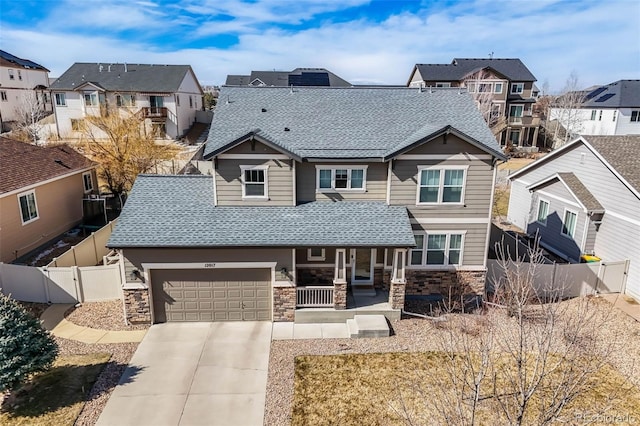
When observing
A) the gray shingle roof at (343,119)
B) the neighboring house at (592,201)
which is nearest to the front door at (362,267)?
the gray shingle roof at (343,119)

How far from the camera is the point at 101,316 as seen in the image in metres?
15.4

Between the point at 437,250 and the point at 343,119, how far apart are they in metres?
6.76

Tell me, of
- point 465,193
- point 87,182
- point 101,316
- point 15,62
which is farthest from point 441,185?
point 15,62

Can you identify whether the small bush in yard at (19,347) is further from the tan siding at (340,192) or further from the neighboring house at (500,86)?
the neighboring house at (500,86)

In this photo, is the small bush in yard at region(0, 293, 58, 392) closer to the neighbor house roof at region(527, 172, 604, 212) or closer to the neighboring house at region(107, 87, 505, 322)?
the neighboring house at region(107, 87, 505, 322)

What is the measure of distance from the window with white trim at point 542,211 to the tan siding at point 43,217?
26891mm

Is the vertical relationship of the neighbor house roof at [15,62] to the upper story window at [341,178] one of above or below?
above

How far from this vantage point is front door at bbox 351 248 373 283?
16.7m

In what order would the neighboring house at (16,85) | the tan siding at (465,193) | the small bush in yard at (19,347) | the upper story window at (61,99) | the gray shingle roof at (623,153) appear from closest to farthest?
the small bush in yard at (19,347) → the tan siding at (465,193) → the gray shingle roof at (623,153) → the upper story window at (61,99) → the neighboring house at (16,85)

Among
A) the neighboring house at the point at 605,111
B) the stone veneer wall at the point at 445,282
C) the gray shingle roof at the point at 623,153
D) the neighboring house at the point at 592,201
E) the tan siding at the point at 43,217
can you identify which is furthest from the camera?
the neighboring house at the point at 605,111

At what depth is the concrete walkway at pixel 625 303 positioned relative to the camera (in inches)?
628

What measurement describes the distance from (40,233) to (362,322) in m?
17.5

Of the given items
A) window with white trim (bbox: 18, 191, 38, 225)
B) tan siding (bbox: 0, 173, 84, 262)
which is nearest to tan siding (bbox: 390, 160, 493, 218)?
tan siding (bbox: 0, 173, 84, 262)

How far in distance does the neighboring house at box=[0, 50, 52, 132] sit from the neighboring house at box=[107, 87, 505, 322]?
39.1 metres
